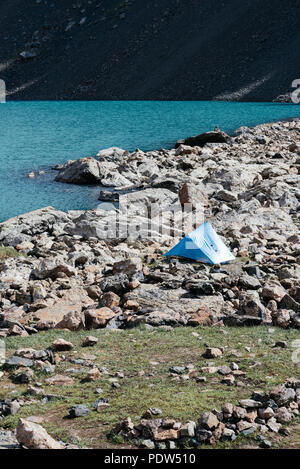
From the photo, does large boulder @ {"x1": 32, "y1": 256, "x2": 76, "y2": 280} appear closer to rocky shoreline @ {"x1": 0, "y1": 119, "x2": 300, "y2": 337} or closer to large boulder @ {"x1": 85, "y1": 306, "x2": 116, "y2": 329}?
rocky shoreline @ {"x1": 0, "y1": 119, "x2": 300, "y2": 337}

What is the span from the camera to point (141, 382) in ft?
22.8

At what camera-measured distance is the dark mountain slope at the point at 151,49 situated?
8581cm

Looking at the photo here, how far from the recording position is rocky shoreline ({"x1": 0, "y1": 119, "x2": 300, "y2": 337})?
975 centimetres

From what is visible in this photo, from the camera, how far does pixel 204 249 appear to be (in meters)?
12.6

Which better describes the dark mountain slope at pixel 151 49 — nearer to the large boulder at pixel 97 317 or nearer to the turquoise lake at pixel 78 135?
the turquoise lake at pixel 78 135

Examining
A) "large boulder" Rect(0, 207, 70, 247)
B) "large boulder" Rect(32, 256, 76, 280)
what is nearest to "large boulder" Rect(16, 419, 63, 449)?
"large boulder" Rect(32, 256, 76, 280)

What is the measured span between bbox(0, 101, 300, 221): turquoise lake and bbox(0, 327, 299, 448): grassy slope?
14.1 m

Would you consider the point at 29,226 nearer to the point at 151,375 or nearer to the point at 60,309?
the point at 60,309

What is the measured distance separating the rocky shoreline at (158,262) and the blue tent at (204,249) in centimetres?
22

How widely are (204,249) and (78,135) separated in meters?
35.4

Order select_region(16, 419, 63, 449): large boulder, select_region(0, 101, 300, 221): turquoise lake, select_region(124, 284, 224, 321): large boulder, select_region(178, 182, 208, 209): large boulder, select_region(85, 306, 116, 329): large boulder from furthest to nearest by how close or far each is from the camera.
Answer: select_region(0, 101, 300, 221): turquoise lake < select_region(178, 182, 208, 209): large boulder < select_region(124, 284, 224, 321): large boulder < select_region(85, 306, 116, 329): large boulder < select_region(16, 419, 63, 449): large boulder

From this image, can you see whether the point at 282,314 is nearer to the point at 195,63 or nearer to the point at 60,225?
the point at 60,225

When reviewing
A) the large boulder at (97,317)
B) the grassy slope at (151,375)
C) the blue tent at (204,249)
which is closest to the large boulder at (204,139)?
the blue tent at (204,249)

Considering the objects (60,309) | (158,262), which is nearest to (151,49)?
(158,262)
